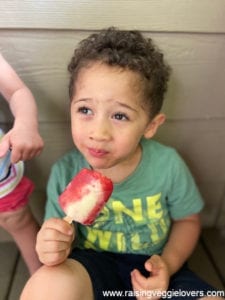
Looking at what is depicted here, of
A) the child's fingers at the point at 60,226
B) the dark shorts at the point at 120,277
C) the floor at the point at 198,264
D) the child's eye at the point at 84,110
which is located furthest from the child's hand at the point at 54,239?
the floor at the point at 198,264

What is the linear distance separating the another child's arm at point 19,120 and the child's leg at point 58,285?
0.25 m

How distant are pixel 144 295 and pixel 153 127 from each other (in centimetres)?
39

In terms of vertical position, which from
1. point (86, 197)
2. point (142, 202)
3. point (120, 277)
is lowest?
point (120, 277)

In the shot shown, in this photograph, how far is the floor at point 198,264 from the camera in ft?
3.94

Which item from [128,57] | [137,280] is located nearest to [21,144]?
[128,57]

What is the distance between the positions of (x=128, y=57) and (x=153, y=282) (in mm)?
499

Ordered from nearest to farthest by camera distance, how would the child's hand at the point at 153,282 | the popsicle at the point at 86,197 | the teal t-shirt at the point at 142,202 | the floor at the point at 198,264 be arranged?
the popsicle at the point at 86,197
the child's hand at the point at 153,282
the teal t-shirt at the point at 142,202
the floor at the point at 198,264

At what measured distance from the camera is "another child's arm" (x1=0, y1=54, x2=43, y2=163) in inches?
34.1

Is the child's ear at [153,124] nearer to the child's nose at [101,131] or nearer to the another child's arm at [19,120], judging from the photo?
A: the child's nose at [101,131]

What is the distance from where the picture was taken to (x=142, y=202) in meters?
1.03

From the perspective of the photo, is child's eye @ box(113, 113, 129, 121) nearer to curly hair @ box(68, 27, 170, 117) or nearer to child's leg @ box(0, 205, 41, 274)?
curly hair @ box(68, 27, 170, 117)

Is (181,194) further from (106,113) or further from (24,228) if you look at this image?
(24,228)

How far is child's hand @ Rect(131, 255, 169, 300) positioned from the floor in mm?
372

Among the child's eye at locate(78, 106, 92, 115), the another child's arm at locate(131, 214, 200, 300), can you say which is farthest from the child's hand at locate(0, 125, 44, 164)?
the another child's arm at locate(131, 214, 200, 300)
